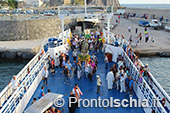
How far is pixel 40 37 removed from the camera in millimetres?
35844

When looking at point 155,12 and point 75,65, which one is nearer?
point 75,65

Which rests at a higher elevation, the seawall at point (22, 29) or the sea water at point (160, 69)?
the seawall at point (22, 29)

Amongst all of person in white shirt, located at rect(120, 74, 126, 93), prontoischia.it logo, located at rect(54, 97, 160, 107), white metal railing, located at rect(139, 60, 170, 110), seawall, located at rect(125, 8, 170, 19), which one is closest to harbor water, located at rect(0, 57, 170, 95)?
white metal railing, located at rect(139, 60, 170, 110)

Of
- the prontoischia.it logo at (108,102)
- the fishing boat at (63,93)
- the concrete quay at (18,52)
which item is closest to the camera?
the fishing boat at (63,93)

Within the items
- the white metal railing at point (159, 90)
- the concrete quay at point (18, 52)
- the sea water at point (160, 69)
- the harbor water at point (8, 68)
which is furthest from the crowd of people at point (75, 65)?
the concrete quay at point (18, 52)

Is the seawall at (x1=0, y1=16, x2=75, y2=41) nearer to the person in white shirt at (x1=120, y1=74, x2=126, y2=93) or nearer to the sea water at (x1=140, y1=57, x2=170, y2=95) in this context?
the sea water at (x1=140, y1=57, x2=170, y2=95)

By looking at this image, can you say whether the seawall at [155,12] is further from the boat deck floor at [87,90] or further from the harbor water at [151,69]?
the boat deck floor at [87,90]

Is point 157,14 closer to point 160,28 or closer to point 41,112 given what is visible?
point 160,28

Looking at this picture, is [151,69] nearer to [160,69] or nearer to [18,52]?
[160,69]

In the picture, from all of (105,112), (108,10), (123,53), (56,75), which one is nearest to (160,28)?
(108,10)

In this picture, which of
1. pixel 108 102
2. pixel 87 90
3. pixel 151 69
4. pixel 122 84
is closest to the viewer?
pixel 108 102

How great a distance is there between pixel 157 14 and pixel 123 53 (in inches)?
1481

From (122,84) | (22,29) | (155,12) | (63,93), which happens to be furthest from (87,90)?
(155,12)

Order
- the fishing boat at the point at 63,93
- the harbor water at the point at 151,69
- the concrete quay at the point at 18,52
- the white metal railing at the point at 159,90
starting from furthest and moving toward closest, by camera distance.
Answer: the concrete quay at the point at 18,52
the harbor water at the point at 151,69
the white metal railing at the point at 159,90
the fishing boat at the point at 63,93
